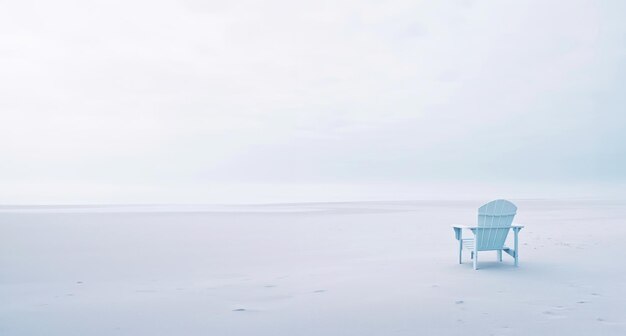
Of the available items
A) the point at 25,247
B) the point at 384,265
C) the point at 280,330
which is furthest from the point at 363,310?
the point at 25,247

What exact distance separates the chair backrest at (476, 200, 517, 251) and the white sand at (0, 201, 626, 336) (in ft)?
1.04

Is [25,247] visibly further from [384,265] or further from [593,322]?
[593,322]

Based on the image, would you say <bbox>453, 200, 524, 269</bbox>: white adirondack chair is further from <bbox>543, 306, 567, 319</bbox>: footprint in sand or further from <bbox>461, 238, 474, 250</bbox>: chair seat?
<bbox>543, 306, 567, 319</bbox>: footprint in sand

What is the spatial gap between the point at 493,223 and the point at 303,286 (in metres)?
2.82

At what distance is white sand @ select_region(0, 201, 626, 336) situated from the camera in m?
4.30

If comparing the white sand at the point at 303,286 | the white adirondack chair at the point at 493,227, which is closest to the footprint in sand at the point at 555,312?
the white sand at the point at 303,286

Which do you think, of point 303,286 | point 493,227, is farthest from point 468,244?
point 303,286

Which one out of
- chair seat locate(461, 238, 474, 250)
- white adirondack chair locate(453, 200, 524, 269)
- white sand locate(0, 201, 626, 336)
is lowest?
white sand locate(0, 201, 626, 336)

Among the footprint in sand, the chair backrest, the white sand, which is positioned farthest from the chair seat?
the footprint in sand

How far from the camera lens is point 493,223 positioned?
23.2 feet

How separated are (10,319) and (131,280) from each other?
1.84m

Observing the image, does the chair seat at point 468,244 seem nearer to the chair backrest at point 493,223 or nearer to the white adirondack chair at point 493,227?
the white adirondack chair at point 493,227

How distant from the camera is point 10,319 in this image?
14.8ft

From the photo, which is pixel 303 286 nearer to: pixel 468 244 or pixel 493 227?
pixel 468 244
